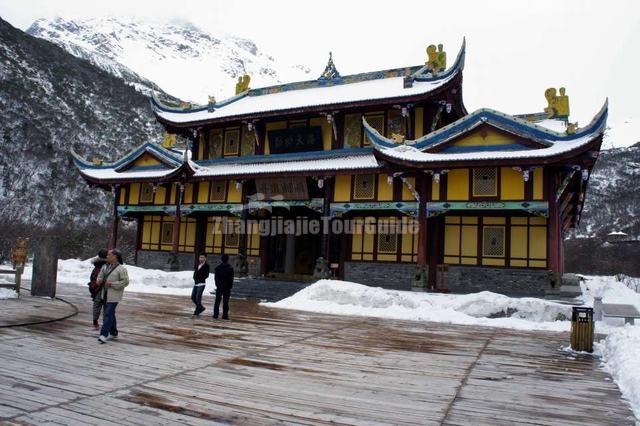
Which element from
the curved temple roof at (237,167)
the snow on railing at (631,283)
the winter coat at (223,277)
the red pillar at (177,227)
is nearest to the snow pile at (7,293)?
the winter coat at (223,277)


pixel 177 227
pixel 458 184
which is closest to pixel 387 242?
pixel 458 184

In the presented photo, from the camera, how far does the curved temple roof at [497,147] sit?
621 inches

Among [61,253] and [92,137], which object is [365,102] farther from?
[92,137]

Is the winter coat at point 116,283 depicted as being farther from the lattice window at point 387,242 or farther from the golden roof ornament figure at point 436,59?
the golden roof ornament figure at point 436,59

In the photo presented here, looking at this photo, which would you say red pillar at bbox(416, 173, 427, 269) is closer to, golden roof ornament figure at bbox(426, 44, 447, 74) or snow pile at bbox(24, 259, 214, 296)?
golden roof ornament figure at bbox(426, 44, 447, 74)

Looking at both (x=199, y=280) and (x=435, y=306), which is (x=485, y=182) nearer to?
(x=435, y=306)

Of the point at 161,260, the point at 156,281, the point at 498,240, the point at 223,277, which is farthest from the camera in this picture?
the point at 161,260

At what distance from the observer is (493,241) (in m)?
18.1

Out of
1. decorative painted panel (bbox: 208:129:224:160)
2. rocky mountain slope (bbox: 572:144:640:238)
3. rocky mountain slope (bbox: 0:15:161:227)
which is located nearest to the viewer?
decorative painted panel (bbox: 208:129:224:160)

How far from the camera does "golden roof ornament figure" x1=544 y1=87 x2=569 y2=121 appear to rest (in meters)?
20.4

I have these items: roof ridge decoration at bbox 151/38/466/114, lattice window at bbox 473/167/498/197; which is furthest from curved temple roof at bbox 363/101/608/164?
roof ridge decoration at bbox 151/38/466/114

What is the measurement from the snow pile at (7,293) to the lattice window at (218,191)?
11372mm

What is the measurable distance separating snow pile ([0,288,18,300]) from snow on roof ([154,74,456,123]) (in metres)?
13.3

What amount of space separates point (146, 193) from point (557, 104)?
64.9 feet
